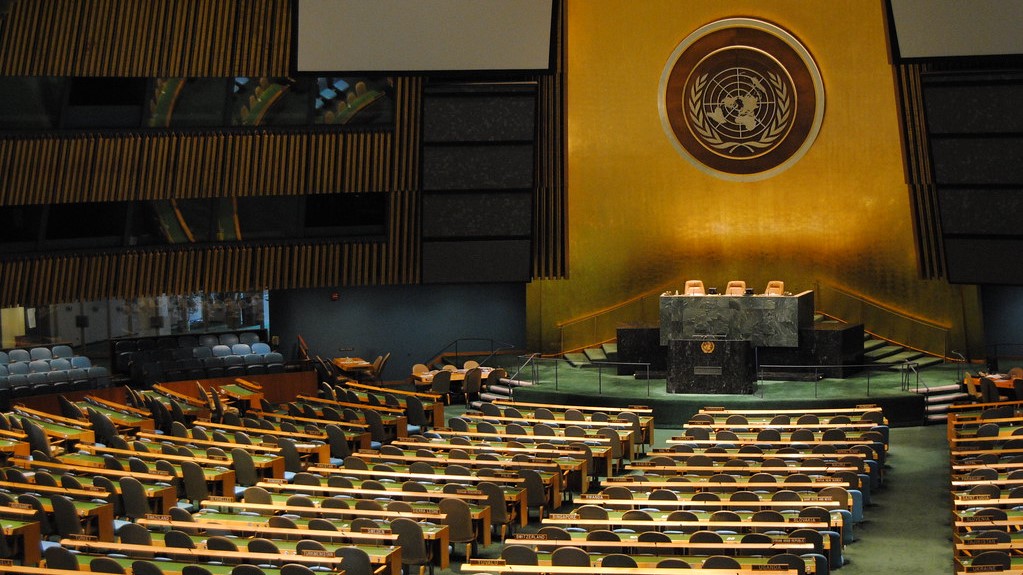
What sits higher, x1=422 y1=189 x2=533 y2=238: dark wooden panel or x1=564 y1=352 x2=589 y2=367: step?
x1=422 y1=189 x2=533 y2=238: dark wooden panel

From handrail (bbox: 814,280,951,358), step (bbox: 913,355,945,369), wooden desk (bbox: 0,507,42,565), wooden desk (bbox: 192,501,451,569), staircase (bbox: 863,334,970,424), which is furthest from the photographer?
handrail (bbox: 814,280,951,358)

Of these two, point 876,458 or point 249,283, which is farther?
point 249,283

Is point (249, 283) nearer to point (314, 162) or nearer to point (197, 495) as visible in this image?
point (314, 162)

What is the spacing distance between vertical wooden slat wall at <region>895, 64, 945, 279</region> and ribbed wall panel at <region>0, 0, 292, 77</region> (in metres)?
10.8

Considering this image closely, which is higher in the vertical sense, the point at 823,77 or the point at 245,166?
the point at 823,77

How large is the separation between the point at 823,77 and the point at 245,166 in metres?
11.4

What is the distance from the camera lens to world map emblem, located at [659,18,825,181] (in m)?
24.4

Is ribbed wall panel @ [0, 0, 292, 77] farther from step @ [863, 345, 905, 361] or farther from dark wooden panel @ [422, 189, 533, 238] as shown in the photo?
step @ [863, 345, 905, 361]

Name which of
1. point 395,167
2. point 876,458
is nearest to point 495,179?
point 395,167

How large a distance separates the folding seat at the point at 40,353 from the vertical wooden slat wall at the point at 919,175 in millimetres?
15887

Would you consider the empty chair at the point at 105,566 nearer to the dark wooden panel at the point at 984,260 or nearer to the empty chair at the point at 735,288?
the dark wooden panel at the point at 984,260

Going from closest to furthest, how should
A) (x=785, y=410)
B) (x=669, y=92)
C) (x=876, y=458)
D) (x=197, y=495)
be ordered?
(x=197, y=495), (x=876, y=458), (x=785, y=410), (x=669, y=92)

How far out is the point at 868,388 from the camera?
19.6 metres

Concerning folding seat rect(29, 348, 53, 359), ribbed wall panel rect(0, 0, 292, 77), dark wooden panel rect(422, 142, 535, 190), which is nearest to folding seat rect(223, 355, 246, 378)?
folding seat rect(29, 348, 53, 359)
